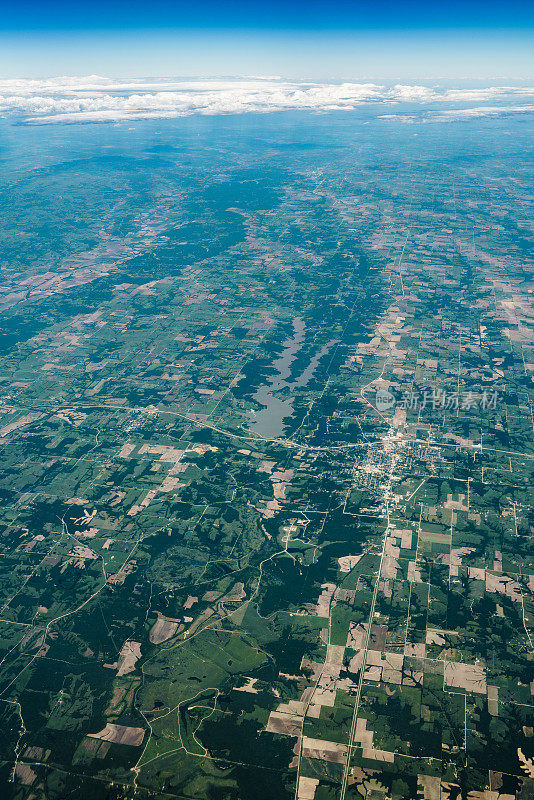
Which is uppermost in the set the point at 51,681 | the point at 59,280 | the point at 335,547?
the point at 59,280

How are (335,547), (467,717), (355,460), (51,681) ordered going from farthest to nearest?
1. (355,460)
2. (335,547)
3. (51,681)
4. (467,717)

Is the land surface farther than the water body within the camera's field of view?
No

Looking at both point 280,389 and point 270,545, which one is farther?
point 280,389

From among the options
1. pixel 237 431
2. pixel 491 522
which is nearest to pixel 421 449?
pixel 491 522

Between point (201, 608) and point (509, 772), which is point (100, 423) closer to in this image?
point (201, 608)

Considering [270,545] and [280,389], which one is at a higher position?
[280,389]

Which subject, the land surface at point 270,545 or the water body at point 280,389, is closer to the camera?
the land surface at point 270,545

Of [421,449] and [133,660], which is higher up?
[421,449]

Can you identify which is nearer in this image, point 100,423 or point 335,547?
point 335,547
